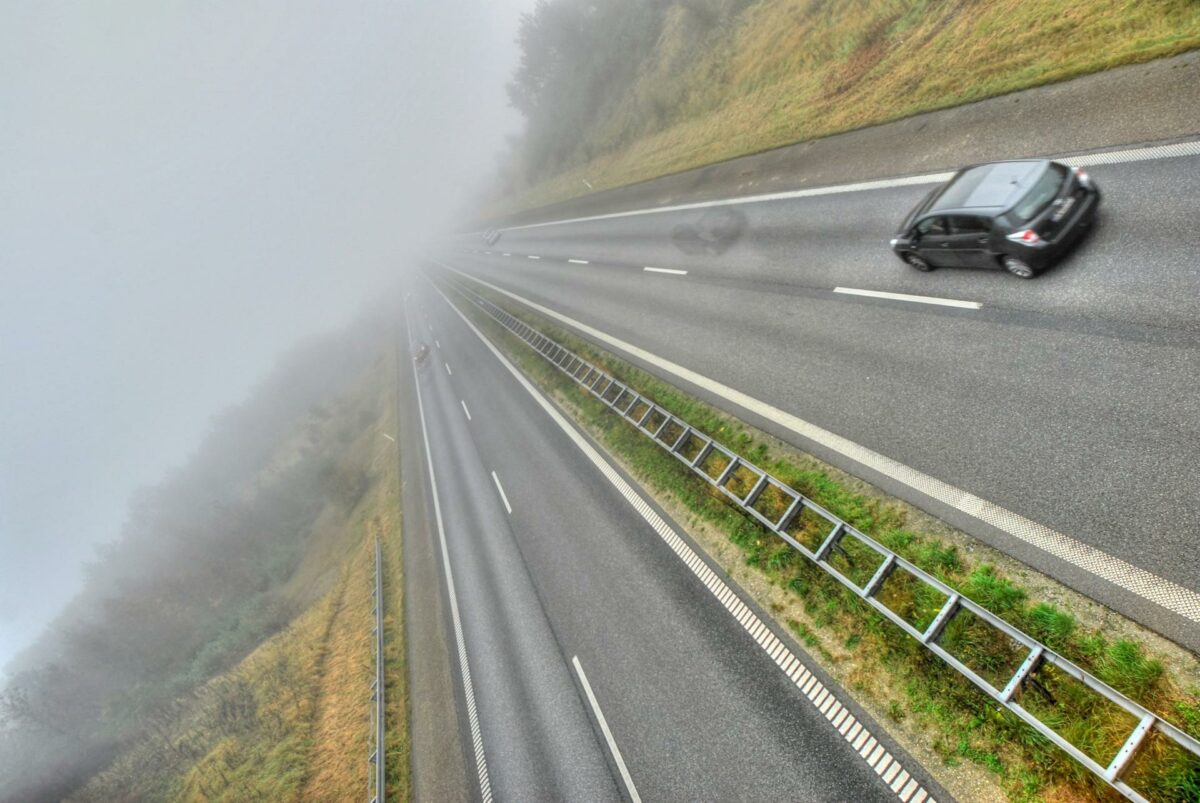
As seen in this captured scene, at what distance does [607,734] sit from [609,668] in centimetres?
119

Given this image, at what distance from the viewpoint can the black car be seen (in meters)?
9.24

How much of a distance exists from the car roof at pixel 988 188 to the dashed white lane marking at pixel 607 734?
12021mm

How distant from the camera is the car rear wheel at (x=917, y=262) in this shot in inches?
455

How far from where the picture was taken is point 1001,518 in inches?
305

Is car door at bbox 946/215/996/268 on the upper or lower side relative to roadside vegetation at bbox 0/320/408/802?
upper

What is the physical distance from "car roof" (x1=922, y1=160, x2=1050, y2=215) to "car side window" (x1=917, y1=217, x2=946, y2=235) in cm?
16

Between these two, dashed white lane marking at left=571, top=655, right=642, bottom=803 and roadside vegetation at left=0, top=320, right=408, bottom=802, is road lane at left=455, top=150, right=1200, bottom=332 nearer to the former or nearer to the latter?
dashed white lane marking at left=571, top=655, right=642, bottom=803

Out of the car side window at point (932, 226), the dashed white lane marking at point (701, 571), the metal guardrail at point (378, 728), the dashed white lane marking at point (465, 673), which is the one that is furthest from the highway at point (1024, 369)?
the metal guardrail at point (378, 728)

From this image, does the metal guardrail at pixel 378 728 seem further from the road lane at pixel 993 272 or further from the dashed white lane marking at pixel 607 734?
the road lane at pixel 993 272

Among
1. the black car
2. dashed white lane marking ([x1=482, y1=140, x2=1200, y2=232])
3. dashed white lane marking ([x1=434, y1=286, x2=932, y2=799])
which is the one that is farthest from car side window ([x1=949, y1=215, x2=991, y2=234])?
dashed white lane marking ([x1=434, y1=286, x2=932, y2=799])

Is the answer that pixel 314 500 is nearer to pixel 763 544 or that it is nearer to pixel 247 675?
pixel 247 675

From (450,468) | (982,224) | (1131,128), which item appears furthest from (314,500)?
(1131,128)

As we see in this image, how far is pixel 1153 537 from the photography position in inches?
254

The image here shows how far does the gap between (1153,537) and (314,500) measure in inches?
1644
